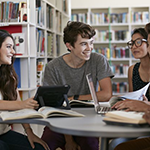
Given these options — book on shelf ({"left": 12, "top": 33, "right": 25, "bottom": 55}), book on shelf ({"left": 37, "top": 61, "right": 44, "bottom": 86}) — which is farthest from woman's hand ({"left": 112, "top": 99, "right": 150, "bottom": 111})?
book on shelf ({"left": 37, "top": 61, "right": 44, "bottom": 86})

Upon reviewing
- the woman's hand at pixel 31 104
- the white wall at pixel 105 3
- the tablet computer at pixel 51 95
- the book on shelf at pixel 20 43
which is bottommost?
the woman's hand at pixel 31 104

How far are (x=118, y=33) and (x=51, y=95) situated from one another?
5921 mm

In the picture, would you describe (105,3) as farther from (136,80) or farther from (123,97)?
(123,97)

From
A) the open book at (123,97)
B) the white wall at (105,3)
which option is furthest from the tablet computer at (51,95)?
the white wall at (105,3)

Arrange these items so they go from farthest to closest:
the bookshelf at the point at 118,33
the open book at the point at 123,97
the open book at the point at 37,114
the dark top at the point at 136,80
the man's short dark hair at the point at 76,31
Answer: the bookshelf at the point at 118,33, the dark top at the point at 136,80, the man's short dark hair at the point at 76,31, the open book at the point at 123,97, the open book at the point at 37,114

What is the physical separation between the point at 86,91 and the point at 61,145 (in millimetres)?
472

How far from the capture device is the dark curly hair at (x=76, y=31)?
2.36 meters

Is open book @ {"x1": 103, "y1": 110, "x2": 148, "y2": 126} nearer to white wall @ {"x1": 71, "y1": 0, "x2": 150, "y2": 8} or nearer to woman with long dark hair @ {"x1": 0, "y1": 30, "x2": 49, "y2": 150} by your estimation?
woman with long dark hair @ {"x1": 0, "y1": 30, "x2": 49, "y2": 150}

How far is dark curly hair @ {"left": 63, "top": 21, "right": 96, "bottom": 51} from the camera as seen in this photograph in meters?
2.36

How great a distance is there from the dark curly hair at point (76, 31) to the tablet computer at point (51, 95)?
81 cm

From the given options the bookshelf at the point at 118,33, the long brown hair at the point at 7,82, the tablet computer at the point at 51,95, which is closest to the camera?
the tablet computer at the point at 51,95

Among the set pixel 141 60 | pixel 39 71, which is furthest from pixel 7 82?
pixel 39 71

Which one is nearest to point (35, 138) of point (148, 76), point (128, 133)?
point (128, 133)

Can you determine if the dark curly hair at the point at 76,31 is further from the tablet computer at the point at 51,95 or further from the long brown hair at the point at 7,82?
the tablet computer at the point at 51,95
